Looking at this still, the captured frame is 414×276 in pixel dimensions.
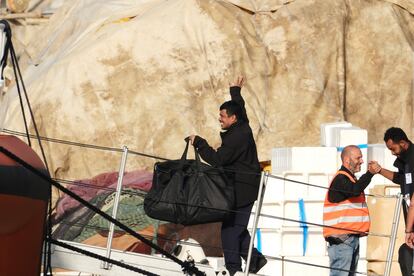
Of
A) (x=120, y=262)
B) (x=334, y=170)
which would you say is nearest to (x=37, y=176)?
(x=120, y=262)

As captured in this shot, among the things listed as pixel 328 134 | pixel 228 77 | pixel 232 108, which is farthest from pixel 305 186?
pixel 228 77

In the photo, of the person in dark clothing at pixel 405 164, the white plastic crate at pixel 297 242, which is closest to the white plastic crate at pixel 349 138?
the white plastic crate at pixel 297 242

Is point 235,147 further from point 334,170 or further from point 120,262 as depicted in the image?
point 334,170

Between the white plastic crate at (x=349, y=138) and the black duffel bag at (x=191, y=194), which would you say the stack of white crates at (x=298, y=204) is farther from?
the black duffel bag at (x=191, y=194)

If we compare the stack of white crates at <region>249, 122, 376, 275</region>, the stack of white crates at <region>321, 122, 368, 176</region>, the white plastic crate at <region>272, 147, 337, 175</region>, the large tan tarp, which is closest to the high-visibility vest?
the stack of white crates at <region>249, 122, 376, 275</region>

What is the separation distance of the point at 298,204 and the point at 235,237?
3215 millimetres

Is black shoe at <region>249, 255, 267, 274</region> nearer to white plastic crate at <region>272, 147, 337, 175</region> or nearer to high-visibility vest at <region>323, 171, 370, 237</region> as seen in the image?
high-visibility vest at <region>323, 171, 370, 237</region>

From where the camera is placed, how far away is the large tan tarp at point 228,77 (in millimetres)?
18812

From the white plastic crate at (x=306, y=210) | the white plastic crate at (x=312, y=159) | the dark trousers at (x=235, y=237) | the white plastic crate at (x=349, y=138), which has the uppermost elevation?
the white plastic crate at (x=349, y=138)

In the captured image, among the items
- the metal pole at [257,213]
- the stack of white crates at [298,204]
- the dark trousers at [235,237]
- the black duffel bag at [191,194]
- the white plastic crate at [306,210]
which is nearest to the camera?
the metal pole at [257,213]

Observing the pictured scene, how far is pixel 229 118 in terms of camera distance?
10820 millimetres

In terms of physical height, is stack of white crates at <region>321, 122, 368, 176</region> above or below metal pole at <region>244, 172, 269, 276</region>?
above

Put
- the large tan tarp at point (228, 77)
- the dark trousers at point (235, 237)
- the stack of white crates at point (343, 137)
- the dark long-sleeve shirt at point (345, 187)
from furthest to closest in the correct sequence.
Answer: the large tan tarp at point (228, 77) < the stack of white crates at point (343, 137) < the dark long-sleeve shirt at point (345, 187) < the dark trousers at point (235, 237)

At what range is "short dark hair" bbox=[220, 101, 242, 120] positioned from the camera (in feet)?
35.4
